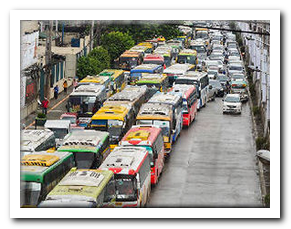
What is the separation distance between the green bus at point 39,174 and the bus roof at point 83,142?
140 centimetres

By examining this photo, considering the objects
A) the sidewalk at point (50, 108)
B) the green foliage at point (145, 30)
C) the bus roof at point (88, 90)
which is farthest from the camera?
the green foliage at point (145, 30)

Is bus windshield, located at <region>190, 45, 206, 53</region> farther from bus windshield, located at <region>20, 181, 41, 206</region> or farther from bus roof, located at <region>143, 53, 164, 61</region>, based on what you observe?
bus windshield, located at <region>20, 181, 41, 206</region>

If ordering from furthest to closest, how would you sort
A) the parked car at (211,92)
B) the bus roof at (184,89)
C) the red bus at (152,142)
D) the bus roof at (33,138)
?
the parked car at (211,92) → the bus roof at (184,89) → the red bus at (152,142) → the bus roof at (33,138)

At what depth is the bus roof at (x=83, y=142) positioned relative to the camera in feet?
100

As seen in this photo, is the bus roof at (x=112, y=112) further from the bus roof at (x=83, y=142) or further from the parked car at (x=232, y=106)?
the parked car at (x=232, y=106)

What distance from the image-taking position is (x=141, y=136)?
3266 centimetres

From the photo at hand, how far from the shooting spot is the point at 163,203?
29531 millimetres

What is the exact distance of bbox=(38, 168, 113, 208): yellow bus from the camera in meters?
23.2

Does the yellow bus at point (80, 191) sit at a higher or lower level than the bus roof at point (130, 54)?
Answer: lower

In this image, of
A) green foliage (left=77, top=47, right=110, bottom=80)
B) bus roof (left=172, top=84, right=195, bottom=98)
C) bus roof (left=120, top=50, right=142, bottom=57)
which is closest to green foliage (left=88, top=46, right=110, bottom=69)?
green foliage (left=77, top=47, right=110, bottom=80)

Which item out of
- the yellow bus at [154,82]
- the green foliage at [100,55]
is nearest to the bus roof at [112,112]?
the yellow bus at [154,82]

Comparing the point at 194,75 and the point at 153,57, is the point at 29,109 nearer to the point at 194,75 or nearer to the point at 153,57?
the point at 194,75
